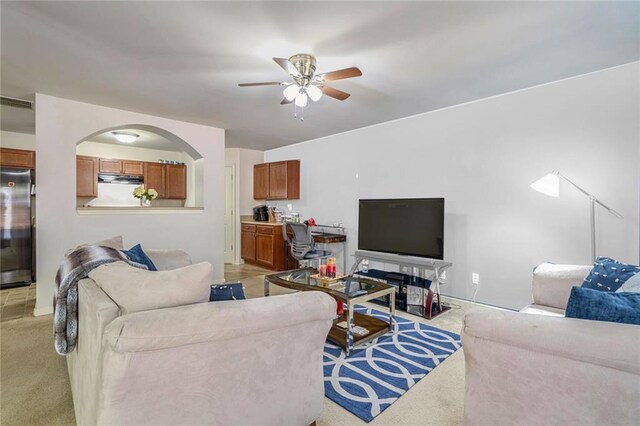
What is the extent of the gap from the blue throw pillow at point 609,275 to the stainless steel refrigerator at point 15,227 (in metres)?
6.64

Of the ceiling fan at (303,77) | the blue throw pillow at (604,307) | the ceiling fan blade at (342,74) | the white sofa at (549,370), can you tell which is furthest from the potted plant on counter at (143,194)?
the blue throw pillow at (604,307)

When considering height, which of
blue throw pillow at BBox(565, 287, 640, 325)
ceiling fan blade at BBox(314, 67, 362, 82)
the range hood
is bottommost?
blue throw pillow at BBox(565, 287, 640, 325)

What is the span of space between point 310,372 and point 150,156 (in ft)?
21.2

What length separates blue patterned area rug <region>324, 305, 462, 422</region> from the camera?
1888mm

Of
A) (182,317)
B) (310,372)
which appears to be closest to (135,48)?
(182,317)

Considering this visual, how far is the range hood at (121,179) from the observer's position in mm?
5691

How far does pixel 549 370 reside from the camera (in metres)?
1.10

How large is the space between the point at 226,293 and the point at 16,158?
18.3 feet

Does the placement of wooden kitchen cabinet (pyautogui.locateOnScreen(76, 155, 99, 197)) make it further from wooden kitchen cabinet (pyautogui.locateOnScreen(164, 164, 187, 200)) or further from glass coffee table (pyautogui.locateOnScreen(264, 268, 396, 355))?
glass coffee table (pyautogui.locateOnScreen(264, 268, 396, 355))

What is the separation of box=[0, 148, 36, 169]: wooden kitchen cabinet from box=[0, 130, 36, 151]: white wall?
0.41 meters

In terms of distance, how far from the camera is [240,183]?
21.1 feet

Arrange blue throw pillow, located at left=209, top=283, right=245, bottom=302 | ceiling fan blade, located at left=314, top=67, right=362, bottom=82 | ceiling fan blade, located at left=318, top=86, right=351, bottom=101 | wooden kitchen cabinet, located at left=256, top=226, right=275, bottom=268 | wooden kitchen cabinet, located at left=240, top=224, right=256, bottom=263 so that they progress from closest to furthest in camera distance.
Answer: blue throw pillow, located at left=209, top=283, right=245, bottom=302 < ceiling fan blade, located at left=314, top=67, right=362, bottom=82 < ceiling fan blade, located at left=318, top=86, right=351, bottom=101 < wooden kitchen cabinet, located at left=256, top=226, right=275, bottom=268 < wooden kitchen cabinet, located at left=240, top=224, right=256, bottom=263

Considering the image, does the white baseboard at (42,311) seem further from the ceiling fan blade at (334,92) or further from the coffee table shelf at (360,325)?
the ceiling fan blade at (334,92)

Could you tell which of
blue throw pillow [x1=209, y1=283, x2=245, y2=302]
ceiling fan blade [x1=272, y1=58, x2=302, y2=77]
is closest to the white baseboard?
blue throw pillow [x1=209, y1=283, x2=245, y2=302]
